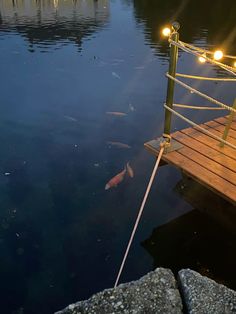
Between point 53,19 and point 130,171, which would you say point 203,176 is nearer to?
point 130,171

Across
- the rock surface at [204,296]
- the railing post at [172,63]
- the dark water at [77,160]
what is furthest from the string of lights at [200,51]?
the rock surface at [204,296]

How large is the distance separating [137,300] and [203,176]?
273 centimetres

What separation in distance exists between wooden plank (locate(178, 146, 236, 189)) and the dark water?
1208 millimetres

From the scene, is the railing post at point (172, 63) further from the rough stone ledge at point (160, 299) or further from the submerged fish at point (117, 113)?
the submerged fish at point (117, 113)

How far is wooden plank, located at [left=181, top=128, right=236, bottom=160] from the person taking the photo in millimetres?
6324

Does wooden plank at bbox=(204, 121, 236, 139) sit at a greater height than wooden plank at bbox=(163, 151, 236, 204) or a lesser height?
greater

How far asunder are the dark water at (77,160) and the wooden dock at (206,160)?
115cm

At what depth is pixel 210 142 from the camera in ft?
21.8

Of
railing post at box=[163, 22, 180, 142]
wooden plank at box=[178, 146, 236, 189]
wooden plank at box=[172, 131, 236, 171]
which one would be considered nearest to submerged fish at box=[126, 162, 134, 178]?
wooden plank at box=[172, 131, 236, 171]

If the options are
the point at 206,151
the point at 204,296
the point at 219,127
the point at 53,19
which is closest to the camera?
the point at 204,296

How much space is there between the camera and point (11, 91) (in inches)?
487

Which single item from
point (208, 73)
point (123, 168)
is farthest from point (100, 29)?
point (123, 168)

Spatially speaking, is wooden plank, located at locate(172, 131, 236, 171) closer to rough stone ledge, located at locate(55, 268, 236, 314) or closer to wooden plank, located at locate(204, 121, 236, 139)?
wooden plank, located at locate(204, 121, 236, 139)

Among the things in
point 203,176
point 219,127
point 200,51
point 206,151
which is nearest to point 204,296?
point 203,176
